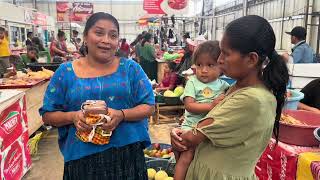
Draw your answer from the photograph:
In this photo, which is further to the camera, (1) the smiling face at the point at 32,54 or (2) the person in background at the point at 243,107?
(1) the smiling face at the point at 32,54

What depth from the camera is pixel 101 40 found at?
1.66 meters

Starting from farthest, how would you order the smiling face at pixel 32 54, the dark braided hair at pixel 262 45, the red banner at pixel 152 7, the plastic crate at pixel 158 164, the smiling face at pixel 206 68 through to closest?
the red banner at pixel 152 7, the smiling face at pixel 32 54, the plastic crate at pixel 158 164, the smiling face at pixel 206 68, the dark braided hair at pixel 262 45

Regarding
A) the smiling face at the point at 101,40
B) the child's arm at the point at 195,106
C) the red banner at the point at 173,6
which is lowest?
the child's arm at the point at 195,106

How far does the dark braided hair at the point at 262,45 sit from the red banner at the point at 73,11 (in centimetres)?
2545

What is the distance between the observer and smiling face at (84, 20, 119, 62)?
1.66 m

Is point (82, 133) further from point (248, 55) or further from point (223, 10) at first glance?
point (223, 10)

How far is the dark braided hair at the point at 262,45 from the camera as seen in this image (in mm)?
1156

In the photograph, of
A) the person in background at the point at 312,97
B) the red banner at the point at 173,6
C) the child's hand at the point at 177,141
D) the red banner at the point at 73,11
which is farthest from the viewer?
the red banner at the point at 73,11

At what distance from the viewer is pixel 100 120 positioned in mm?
1488

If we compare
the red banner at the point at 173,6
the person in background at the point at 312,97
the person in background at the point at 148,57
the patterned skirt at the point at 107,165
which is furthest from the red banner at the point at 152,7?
the patterned skirt at the point at 107,165

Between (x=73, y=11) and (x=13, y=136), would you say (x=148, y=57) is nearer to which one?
(x=13, y=136)

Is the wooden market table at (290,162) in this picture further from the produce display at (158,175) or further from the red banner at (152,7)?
the red banner at (152,7)

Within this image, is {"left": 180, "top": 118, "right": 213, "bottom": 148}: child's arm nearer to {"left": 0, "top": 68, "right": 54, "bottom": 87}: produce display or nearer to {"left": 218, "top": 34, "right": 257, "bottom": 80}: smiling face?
{"left": 218, "top": 34, "right": 257, "bottom": 80}: smiling face

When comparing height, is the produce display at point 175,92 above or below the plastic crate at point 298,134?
below
